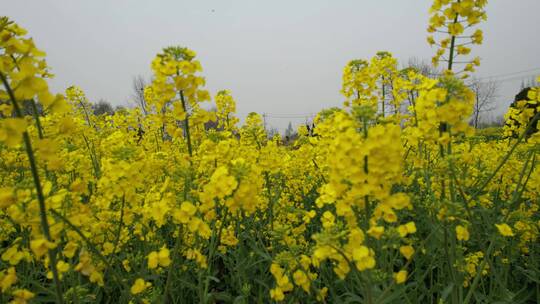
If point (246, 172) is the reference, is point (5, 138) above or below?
above

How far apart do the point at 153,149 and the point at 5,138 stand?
5198mm

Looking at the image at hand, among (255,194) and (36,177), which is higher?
(36,177)

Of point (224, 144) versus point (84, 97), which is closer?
point (224, 144)

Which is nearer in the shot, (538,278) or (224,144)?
(224,144)

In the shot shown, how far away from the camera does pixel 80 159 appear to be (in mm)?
3846

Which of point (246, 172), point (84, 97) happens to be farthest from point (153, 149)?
point (246, 172)

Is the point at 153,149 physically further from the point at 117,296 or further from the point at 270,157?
the point at 270,157

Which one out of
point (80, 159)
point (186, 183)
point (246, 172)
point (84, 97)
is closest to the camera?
point (246, 172)

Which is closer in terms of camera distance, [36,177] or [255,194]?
[36,177]

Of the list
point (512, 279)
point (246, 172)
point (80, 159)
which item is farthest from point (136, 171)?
point (512, 279)

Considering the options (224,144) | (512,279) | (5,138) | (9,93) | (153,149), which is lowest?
(512,279)

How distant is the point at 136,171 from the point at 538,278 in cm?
382

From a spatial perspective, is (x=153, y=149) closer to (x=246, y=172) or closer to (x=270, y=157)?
(x=270, y=157)

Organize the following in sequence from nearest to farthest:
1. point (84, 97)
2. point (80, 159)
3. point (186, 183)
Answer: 1. point (186, 183)
2. point (80, 159)
3. point (84, 97)
